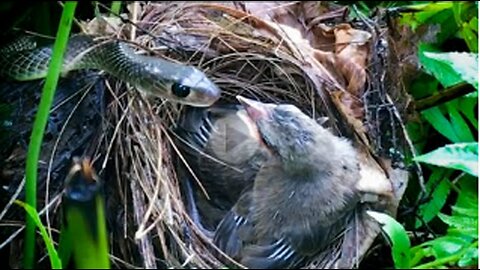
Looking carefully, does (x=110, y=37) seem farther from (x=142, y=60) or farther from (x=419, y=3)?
(x=419, y=3)

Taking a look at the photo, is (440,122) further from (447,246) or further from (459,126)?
(447,246)

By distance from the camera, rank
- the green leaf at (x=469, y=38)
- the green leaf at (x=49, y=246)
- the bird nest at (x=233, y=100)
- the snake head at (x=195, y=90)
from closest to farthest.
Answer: the green leaf at (x=49, y=246)
the bird nest at (x=233, y=100)
the snake head at (x=195, y=90)
the green leaf at (x=469, y=38)

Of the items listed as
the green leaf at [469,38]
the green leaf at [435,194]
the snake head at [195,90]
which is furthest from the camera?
the green leaf at [469,38]

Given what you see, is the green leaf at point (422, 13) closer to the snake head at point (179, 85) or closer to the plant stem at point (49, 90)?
the snake head at point (179, 85)

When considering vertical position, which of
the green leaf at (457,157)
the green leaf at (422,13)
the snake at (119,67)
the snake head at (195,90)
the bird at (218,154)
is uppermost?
the green leaf at (422,13)

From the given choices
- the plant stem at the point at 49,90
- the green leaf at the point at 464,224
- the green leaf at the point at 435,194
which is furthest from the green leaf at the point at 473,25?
the plant stem at the point at 49,90

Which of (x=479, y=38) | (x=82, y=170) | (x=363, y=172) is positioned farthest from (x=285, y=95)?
(x=82, y=170)

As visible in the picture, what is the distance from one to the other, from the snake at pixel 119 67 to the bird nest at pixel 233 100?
43 millimetres

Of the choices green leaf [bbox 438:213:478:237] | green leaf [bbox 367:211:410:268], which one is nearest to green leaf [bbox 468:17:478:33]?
green leaf [bbox 438:213:478:237]

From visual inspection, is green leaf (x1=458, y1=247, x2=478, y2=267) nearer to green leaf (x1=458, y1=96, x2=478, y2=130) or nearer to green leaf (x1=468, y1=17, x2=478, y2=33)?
green leaf (x1=458, y1=96, x2=478, y2=130)

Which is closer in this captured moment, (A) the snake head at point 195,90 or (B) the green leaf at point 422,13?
(A) the snake head at point 195,90

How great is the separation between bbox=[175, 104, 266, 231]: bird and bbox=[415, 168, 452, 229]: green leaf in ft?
1.00

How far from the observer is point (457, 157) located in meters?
1.23

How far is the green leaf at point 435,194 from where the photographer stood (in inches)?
60.7
